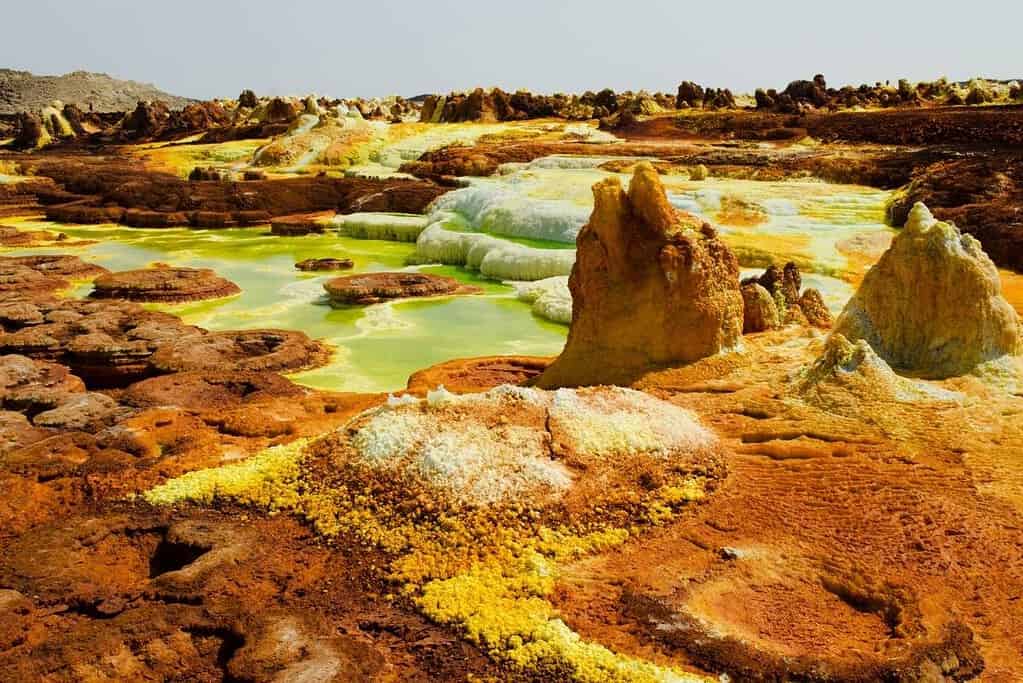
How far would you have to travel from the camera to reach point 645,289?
6.73m

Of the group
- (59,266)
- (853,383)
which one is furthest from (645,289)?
(59,266)

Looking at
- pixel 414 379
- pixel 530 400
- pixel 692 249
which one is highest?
pixel 692 249

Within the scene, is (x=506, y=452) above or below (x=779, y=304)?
below

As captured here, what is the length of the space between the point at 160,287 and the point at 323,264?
3513mm

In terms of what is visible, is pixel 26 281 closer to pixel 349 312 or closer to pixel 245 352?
pixel 349 312

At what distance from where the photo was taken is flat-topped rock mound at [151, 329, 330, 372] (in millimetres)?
8859

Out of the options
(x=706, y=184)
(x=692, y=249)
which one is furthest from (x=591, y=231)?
(x=706, y=184)

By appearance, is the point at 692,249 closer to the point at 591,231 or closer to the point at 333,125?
the point at 591,231

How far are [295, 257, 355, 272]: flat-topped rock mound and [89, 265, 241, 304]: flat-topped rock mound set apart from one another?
7.17 ft

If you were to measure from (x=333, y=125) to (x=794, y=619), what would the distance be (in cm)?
3046

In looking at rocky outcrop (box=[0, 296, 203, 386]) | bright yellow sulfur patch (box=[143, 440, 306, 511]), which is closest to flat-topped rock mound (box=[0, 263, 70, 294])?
rocky outcrop (box=[0, 296, 203, 386])

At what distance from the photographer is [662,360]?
6656 mm

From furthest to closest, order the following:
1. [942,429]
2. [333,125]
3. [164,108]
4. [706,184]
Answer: [164,108] → [333,125] → [706,184] → [942,429]

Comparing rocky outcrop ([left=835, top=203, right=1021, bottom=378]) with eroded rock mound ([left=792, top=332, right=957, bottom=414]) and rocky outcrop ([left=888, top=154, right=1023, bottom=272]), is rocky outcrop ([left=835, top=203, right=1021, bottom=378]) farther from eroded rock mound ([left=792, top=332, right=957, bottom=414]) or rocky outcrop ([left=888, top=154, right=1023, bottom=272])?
rocky outcrop ([left=888, top=154, right=1023, bottom=272])
